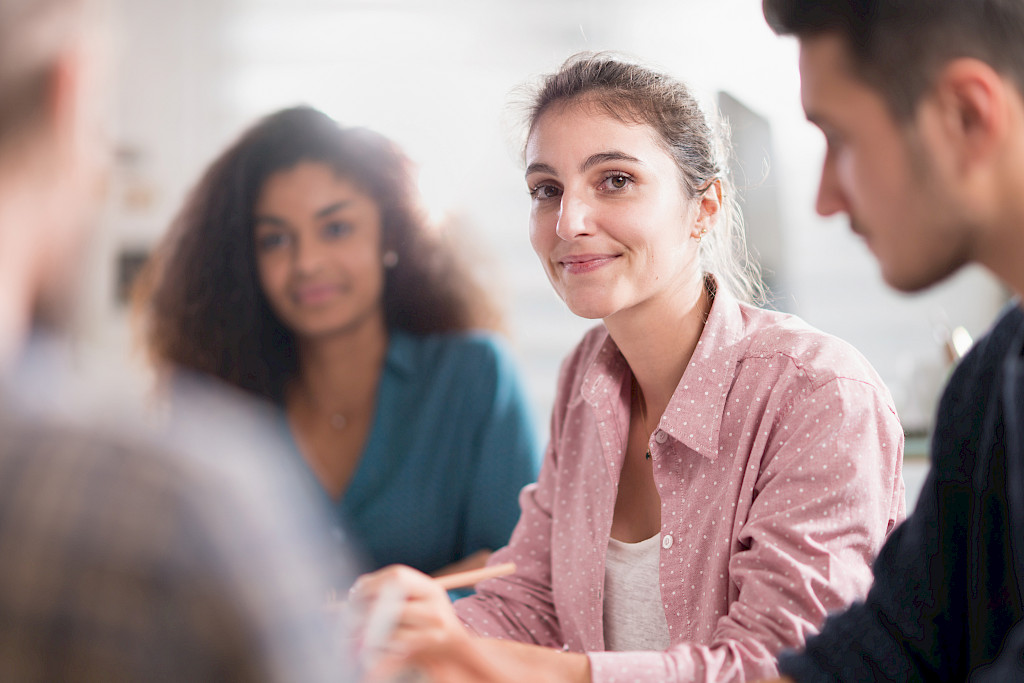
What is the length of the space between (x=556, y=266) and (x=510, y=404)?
62cm

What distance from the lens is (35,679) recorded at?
347mm

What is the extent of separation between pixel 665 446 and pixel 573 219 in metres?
0.33

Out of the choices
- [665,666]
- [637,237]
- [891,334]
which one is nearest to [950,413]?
[665,666]

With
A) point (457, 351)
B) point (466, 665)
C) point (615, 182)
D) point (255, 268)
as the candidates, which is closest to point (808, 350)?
point (615, 182)

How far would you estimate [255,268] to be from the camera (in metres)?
1.89

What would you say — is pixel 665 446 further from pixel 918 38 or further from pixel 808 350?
pixel 918 38

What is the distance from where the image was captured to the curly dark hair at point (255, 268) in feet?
6.03

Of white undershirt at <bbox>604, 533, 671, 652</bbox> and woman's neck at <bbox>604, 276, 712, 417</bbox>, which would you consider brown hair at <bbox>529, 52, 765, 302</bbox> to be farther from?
white undershirt at <bbox>604, 533, 671, 652</bbox>

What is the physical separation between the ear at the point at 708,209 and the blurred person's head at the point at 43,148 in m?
0.96

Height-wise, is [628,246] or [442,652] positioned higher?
[628,246]

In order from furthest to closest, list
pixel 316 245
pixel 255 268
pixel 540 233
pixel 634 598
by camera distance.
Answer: pixel 255 268, pixel 316 245, pixel 540 233, pixel 634 598

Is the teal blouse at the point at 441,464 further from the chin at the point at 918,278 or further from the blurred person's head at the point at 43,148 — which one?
the blurred person's head at the point at 43,148

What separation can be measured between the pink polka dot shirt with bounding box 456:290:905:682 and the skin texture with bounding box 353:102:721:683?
0.15 feet

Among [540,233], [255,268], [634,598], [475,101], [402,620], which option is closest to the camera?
[402,620]
